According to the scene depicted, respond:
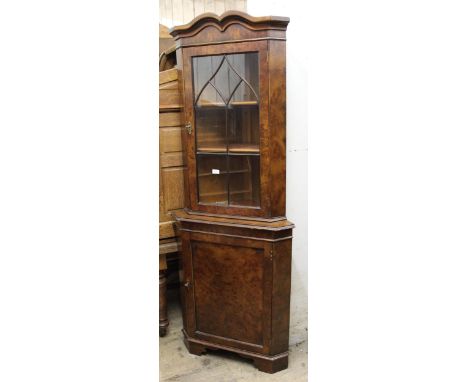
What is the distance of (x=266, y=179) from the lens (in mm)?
1759

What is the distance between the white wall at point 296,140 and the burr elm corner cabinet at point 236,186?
8.7 inches

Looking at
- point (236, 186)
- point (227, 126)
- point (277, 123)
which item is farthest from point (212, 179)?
point (277, 123)

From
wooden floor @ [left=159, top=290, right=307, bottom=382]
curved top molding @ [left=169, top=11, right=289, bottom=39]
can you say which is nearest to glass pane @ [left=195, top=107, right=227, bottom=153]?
curved top molding @ [left=169, top=11, right=289, bottom=39]

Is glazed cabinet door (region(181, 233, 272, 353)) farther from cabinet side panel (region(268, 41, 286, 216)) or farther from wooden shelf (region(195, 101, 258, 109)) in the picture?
wooden shelf (region(195, 101, 258, 109))

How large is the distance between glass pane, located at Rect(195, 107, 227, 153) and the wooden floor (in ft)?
3.01

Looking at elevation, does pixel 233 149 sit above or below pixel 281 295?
above

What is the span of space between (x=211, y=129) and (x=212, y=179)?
206 millimetres

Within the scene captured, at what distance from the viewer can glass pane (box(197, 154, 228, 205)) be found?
6.13ft

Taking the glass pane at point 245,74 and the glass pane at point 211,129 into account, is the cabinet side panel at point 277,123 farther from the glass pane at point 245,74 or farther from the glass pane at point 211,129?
the glass pane at point 211,129

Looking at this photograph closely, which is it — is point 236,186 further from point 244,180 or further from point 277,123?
point 277,123

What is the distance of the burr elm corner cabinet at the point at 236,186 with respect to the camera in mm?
1698

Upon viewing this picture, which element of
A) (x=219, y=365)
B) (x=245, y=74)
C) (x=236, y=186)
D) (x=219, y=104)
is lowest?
(x=219, y=365)

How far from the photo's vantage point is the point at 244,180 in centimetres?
183

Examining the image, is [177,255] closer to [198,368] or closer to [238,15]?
[198,368]
